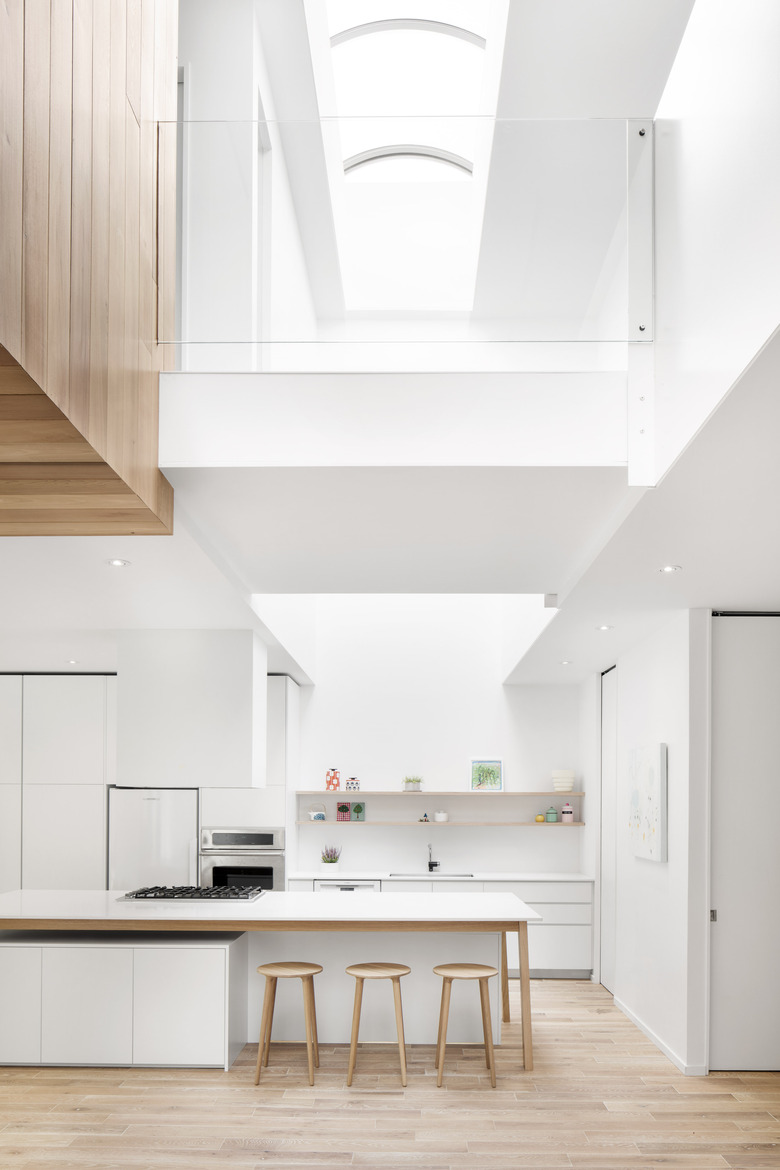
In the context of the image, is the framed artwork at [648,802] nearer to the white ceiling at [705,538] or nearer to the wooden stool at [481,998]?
the white ceiling at [705,538]

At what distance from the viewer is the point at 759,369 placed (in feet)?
6.48

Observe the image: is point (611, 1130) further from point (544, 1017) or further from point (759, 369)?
point (759, 369)

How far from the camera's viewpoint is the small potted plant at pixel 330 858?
8.22 meters

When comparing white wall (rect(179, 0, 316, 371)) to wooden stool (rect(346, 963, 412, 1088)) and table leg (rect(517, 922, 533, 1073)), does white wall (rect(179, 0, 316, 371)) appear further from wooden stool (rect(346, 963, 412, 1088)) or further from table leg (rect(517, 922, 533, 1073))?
table leg (rect(517, 922, 533, 1073))

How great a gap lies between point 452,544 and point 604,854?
439 centimetres

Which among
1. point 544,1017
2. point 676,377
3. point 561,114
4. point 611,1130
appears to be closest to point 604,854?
point 544,1017

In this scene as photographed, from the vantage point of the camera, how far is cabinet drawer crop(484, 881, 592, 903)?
7.83 m

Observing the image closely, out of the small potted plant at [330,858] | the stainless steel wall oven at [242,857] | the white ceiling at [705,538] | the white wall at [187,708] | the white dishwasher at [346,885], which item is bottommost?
the white dishwasher at [346,885]

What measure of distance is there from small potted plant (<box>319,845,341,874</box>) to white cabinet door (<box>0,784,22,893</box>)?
7.58ft

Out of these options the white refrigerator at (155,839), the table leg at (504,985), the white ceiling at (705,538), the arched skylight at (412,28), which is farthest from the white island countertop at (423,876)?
the arched skylight at (412,28)

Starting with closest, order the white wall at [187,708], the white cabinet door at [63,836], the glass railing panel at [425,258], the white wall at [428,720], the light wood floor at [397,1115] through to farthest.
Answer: the glass railing panel at [425,258]
the light wood floor at [397,1115]
the white wall at [187,708]
the white cabinet door at [63,836]
the white wall at [428,720]

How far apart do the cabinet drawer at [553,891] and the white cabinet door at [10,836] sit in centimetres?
358

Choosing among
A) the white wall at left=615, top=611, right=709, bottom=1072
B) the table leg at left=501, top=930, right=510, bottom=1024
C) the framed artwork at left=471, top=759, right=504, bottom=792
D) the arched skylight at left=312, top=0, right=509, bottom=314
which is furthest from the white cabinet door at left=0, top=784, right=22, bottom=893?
the arched skylight at left=312, top=0, right=509, bottom=314

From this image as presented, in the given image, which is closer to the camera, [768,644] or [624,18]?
[624,18]
